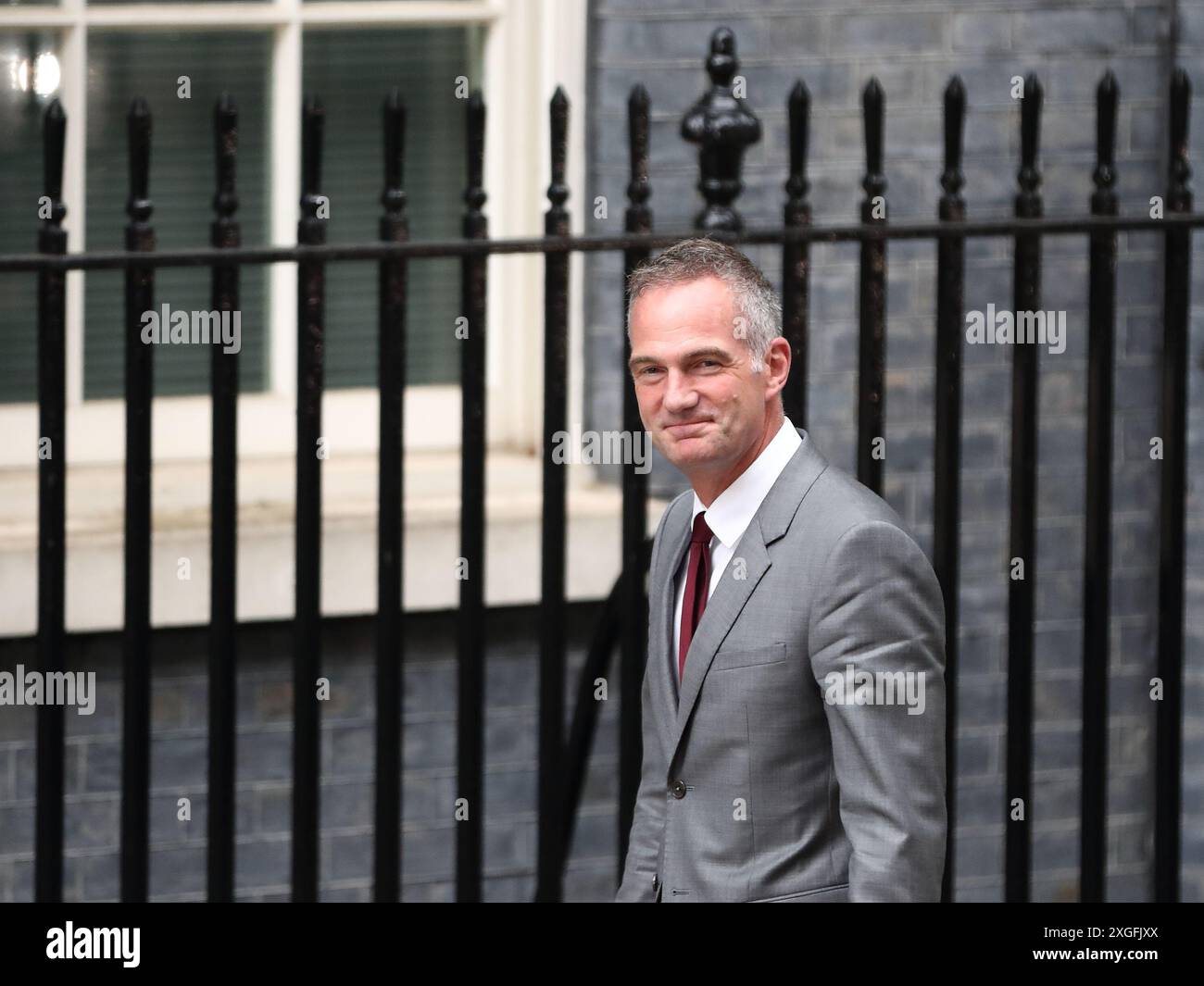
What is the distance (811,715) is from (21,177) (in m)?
2.90

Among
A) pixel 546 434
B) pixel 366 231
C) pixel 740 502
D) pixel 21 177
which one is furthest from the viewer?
pixel 366 231

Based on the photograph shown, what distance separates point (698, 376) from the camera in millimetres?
2674

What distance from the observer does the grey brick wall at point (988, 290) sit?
201 inches

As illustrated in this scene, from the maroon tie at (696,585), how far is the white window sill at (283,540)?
194 cm

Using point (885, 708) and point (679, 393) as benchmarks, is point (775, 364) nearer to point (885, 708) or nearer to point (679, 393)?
point (679, 393)

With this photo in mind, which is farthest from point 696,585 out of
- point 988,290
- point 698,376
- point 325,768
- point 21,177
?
point 988,290

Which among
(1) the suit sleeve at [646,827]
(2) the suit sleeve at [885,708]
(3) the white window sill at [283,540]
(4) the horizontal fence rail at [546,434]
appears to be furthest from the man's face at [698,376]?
(3) the white window sill at [283,540]

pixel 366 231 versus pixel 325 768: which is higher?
pixel 366 231

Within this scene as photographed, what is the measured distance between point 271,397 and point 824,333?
138 centimetres

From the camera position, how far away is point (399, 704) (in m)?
3.88

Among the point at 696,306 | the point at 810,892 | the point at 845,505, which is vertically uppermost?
Result: the point at 696,306

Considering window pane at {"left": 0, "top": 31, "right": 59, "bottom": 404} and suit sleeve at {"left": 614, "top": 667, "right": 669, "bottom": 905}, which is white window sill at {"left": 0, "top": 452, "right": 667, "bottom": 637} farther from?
suit sleeve at {"left": 614, "top": 667, "right": 669, "bottom": 905}

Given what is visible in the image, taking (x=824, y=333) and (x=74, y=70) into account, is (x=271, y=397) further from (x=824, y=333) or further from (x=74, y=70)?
(x=824, y=333)

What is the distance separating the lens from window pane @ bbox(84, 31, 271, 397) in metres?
4.86
